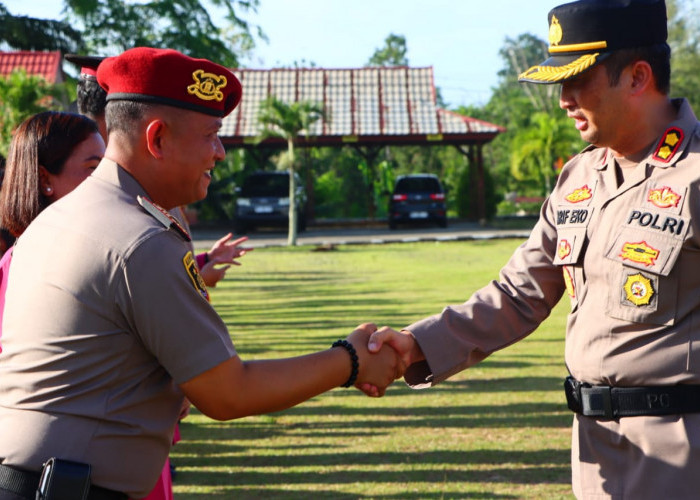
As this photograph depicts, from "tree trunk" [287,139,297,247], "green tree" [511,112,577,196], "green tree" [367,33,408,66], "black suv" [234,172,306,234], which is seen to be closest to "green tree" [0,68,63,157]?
"tree trunk" [287,139,297,247]

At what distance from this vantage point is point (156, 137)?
8.21ft

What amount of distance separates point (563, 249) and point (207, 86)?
1.26 meters

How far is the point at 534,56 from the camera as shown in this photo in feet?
307

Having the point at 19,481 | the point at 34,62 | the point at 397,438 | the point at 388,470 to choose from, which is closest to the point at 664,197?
the point at 19,481

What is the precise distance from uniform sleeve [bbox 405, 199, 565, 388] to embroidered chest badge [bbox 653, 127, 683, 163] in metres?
0.51

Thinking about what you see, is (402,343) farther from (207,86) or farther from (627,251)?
(207,86)

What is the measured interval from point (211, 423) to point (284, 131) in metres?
21.3

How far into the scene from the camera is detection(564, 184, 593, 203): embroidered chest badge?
307 centimetres

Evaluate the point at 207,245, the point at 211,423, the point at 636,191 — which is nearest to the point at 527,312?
the point at 636,191

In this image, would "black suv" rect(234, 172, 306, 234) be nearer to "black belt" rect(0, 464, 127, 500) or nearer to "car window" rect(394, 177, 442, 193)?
"car window" rect(394, 177, 442, 193)

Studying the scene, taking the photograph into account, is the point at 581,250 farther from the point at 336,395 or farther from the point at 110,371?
the point at 336,395

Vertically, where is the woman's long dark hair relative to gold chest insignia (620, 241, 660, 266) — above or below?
above

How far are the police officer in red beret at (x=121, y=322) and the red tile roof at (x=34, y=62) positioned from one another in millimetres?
28110

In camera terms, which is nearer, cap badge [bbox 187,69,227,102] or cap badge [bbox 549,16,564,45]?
cap badge [bbox 187,69,227,102]
